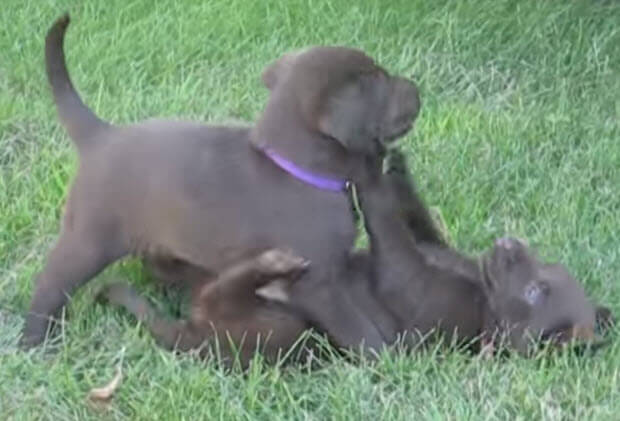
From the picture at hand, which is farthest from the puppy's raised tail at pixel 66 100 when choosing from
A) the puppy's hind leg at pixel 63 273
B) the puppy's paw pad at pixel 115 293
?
the puppy's paw pad at pixel 115 293

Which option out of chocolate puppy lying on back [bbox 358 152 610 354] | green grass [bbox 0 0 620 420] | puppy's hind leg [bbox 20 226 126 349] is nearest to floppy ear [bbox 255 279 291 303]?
green grass [bbox 0 0 620 420]

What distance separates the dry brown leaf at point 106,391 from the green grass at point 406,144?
1.0 inches

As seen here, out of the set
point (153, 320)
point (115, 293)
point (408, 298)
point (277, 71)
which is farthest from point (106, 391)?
point (277, 71)

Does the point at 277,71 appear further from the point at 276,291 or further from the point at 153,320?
the point at 153,320

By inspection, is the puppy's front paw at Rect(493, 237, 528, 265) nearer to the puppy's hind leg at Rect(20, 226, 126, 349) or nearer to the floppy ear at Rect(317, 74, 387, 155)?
the floppy ear at Rect(317, 74, 387, 155)

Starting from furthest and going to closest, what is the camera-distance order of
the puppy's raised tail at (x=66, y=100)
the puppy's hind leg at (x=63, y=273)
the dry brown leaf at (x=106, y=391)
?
the puppy's raised tail at (x=66, y=100) → the puppy's hind leg at (x=63, y=273) → the dry brown leaf at (x=106, y=391)

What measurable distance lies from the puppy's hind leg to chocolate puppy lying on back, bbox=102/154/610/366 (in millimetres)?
155

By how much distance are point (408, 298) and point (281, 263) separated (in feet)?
1.28

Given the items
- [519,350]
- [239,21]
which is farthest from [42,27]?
[519,350]

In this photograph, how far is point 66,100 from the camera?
3.62m

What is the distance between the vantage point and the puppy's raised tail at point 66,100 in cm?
355

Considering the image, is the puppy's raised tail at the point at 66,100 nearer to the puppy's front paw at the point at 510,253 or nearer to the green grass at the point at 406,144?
the green grass at the point at 406,144

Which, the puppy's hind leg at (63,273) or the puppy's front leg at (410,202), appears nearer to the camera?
the puppy's hind leg at (63,273)

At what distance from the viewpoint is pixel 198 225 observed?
11.2 ft
